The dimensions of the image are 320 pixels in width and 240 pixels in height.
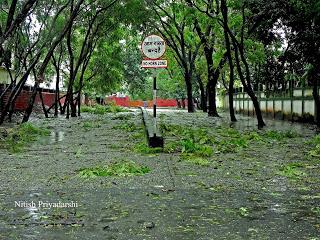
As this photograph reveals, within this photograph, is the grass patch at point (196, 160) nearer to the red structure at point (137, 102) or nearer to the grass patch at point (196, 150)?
the grass patch at point (196, 150)

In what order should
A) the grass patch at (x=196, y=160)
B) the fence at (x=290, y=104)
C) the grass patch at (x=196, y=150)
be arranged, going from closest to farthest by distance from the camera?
1. the grass patch at (x=196, y=160)
2. the grass patch at (x=196, y=150)
3. the fence at (x=290, y=104)

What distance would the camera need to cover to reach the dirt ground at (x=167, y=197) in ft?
15.8

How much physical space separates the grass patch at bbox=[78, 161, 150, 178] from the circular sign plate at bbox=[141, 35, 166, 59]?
3.50 metres

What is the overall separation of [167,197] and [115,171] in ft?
6.77

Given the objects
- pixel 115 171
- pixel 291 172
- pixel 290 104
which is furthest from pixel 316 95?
pixel 115 171

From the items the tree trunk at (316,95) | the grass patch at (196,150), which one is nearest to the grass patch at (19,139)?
the grass patch at (196,150)

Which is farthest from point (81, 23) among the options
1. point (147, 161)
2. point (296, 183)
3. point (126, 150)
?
point (296, 183)

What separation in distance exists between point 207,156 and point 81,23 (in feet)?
68.8

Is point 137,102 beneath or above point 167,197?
beneath

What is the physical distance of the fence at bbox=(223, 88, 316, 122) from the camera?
2238cm

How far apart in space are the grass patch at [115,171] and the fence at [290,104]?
1496 centimetres

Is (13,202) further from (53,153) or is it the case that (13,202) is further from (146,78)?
(146,78)

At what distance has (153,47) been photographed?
11.4 metres

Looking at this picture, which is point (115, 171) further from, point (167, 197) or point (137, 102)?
point (137, 102)
